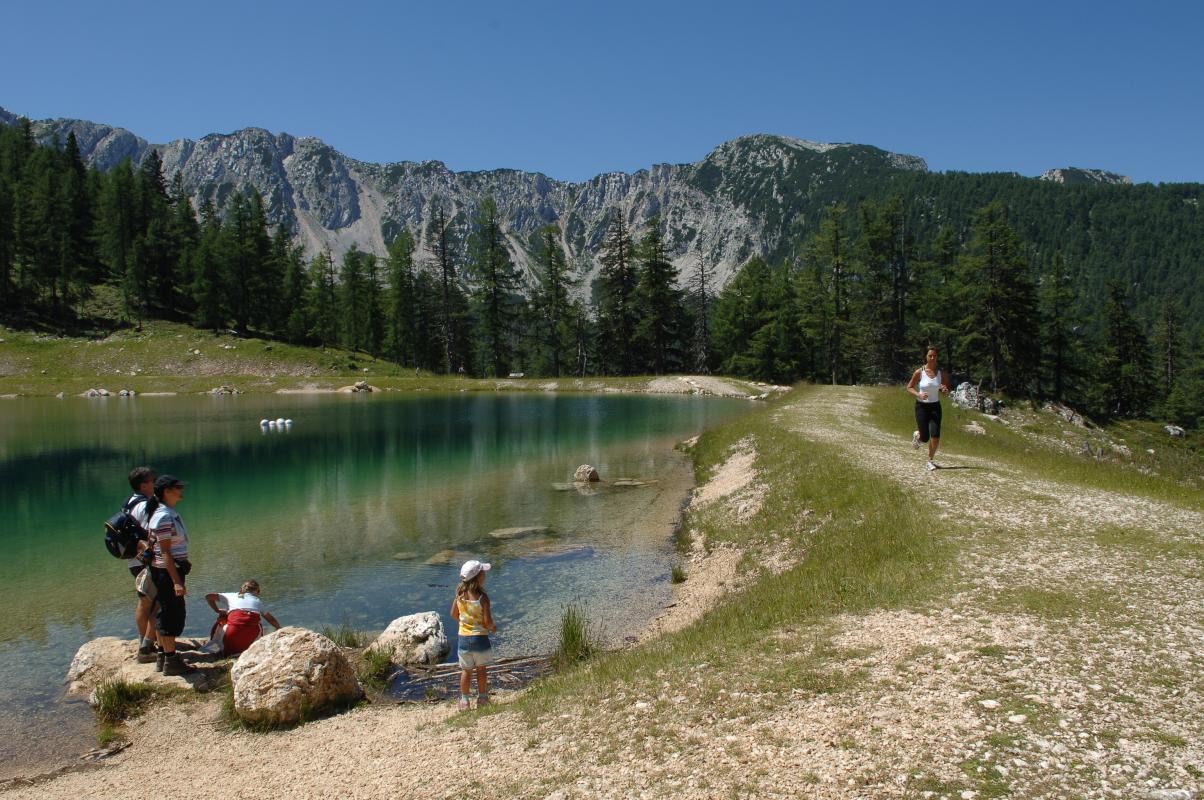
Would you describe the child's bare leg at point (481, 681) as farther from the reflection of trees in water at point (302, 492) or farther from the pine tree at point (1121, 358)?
the pine tree at point (1121, 358)

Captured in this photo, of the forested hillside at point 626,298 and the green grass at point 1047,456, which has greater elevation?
the forested hillside at point 626,298

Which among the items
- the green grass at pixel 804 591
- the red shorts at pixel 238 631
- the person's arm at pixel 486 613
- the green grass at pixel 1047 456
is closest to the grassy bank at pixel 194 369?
the green grass at pixel 1047 456

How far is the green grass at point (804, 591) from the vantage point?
29.7 ft

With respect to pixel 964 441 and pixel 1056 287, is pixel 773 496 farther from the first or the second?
pixel 1056 287

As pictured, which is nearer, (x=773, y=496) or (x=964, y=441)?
(x=773, y=496)

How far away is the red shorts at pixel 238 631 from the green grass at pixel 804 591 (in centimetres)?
689

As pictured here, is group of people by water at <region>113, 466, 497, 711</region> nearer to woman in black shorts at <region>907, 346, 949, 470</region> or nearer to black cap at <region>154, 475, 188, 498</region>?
black cap at <region>154, 475, 188, 498</region>

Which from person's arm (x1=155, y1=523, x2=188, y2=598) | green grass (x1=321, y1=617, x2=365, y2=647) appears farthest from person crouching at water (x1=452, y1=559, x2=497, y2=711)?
person's arm (x1=155, y1=523, x2=188, y2=598)

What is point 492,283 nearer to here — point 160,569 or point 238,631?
point 238,631

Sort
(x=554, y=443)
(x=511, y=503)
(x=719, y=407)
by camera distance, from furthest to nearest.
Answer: (x=719, y=407) < (x=554, y=443) < (x=511, y=503)

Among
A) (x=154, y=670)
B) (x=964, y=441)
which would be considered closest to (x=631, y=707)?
(x=154, y=670)

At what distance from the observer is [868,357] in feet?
253

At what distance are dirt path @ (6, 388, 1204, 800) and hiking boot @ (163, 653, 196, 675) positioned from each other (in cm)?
111

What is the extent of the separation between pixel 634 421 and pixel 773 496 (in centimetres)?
3270
